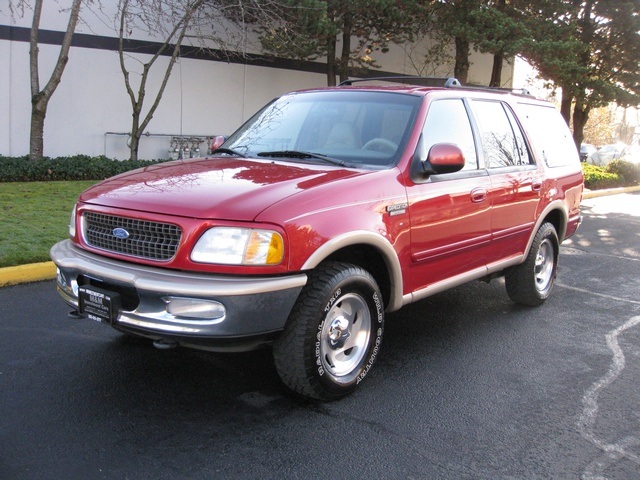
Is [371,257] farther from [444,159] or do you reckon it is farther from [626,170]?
[626,170]

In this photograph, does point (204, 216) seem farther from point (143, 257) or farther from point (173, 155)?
point (173, 155)

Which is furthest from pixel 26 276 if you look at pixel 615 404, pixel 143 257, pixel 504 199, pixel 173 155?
pixel 173 155

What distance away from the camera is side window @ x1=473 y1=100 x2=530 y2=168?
5.27m

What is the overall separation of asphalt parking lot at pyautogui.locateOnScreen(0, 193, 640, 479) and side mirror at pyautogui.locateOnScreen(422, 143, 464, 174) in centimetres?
141

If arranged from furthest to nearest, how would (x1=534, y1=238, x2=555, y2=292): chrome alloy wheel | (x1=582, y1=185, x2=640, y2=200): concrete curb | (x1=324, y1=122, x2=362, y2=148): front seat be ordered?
(x1=582, y1=185, x2=640, y2=200): concrete curb → (x1=534, y1=238, x2=555, y2=292): chrome alloy wheel → (x1=324, y1=122, x2=362, y2=148): front seat

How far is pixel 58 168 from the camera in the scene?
12.2 meters

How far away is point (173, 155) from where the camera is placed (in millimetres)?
16469

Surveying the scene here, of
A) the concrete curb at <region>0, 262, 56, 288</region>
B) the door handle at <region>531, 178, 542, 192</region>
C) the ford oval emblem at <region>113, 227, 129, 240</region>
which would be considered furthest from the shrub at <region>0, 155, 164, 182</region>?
the door handle at <region>531, 178, 542, 192</region>

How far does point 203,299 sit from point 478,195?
97.5 inches

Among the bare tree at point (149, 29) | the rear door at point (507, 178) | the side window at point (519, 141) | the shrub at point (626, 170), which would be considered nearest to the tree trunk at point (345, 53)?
the bare tree at point (149, 29)

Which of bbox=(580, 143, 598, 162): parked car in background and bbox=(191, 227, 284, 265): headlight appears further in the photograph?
bbox=(580, 143, 598, 162): parked car in background

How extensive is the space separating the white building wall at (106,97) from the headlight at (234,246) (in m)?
12.1

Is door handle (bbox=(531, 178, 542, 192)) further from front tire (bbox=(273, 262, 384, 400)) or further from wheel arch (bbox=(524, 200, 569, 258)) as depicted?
front tire (bbox=(273, 262, 384, 400))

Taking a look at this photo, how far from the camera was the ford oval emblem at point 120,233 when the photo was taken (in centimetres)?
366
